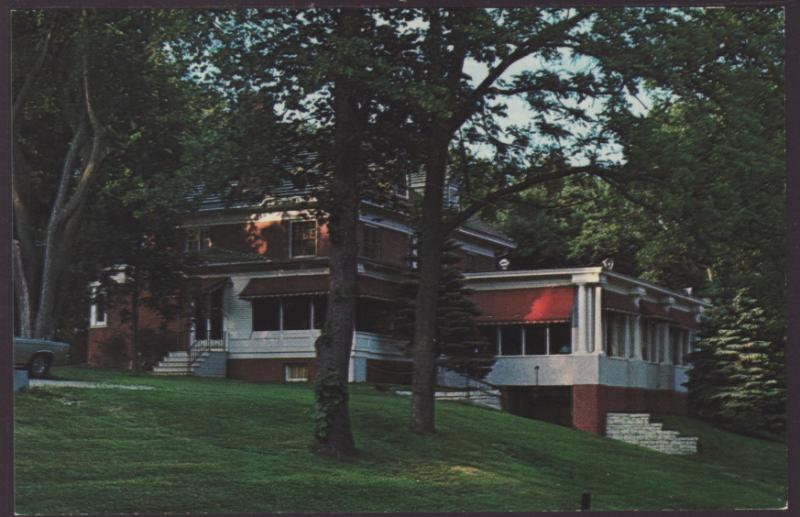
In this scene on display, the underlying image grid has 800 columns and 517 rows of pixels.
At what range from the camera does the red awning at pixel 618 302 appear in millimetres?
27125

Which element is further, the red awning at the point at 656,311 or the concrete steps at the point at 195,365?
the concrete steps at the point at 195,365

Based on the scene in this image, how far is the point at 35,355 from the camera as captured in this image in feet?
63.7

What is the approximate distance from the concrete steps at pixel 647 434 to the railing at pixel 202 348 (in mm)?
9052

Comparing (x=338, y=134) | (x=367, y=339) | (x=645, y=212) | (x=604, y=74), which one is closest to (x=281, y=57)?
(x=338, y=134)

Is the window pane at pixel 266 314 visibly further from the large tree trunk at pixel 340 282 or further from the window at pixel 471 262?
the large tree trunk at pixel 340 282

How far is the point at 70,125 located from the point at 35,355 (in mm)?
4905

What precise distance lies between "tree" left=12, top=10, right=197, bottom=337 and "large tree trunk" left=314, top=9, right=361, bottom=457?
3.68m

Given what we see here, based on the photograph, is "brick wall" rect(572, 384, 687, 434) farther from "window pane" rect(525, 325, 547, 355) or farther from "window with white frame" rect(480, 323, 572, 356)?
"window pane" rect(525, 325, 547, 355)

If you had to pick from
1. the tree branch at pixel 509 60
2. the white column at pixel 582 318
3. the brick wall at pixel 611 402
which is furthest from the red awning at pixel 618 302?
the tree branch at pixel 509 60

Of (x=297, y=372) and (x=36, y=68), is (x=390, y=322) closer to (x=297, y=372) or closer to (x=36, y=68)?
(x=297, y=372)

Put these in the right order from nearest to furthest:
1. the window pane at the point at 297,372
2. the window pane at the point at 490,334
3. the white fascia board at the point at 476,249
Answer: the window pane at the point at 297,372 → the window pane at the point at 490,334 → the white fascia board at the point at 476,249

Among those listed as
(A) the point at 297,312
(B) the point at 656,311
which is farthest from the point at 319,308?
(B) the point at 656,311

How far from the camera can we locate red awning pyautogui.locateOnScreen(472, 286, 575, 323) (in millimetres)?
28469

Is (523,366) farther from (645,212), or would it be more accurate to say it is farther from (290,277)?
(645,212)
